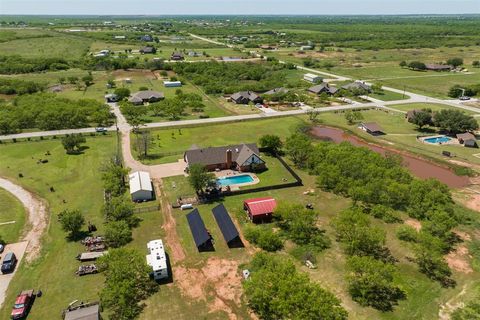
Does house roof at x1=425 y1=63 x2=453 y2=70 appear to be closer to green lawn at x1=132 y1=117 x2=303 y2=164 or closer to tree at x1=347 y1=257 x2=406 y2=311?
green lawn at x1=132 y1=117 x2=303 y2=164

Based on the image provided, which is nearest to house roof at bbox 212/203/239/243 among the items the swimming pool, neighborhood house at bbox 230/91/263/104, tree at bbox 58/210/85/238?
tree at bbox 58/210/85/238

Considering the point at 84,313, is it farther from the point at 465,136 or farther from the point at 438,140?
the point at 465,136

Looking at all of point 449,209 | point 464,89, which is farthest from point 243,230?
point 464,89

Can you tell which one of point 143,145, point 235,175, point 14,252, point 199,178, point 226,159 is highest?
point 199,178

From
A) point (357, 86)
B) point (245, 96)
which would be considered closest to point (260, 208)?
point (245, 96)

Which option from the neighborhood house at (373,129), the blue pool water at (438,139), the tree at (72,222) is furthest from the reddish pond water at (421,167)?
the tree at (72,222)

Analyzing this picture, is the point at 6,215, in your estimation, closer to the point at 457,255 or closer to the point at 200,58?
the point at 457,255
